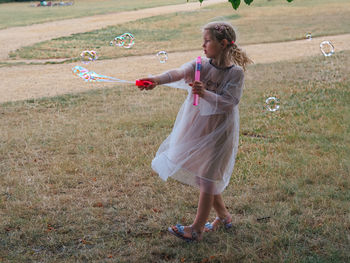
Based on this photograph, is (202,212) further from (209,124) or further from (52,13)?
(52,13)

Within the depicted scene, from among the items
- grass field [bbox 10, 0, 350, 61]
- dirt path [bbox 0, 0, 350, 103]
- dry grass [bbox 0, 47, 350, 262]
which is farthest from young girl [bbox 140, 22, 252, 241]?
grass field [bbox 10, 0, 350, 61]

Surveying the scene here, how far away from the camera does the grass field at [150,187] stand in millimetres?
3281

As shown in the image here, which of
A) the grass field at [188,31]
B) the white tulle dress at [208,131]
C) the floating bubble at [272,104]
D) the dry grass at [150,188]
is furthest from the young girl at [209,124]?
the grass field at [188,31]

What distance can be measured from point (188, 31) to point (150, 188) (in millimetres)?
16841

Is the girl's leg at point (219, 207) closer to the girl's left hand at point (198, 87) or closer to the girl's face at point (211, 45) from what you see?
the girl's left hand at point (198, 87)

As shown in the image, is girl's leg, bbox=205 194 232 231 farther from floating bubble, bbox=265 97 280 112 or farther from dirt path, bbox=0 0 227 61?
dirt path, bbox=0 0 227 61

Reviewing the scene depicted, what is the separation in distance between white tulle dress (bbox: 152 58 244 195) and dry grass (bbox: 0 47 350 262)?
0.48m

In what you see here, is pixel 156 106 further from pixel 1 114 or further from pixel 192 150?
pixel 192 150

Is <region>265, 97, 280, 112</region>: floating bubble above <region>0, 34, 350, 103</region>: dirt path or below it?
above

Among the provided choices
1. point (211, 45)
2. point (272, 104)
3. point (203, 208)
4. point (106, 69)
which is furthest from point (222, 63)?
point (106, 69)

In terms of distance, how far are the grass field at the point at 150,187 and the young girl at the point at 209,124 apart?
398mm

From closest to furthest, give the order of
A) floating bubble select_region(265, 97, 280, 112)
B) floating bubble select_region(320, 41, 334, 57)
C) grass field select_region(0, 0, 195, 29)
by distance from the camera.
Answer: floating bubble select_region(265, 97, 280, 112) < floating bubble select_region(320, 41, 334, 57) < grass field select_region(0, 0, 195, 29)

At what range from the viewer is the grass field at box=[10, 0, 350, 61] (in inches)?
610

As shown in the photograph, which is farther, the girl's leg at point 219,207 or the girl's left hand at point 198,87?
the girl's leg at point 219,207
